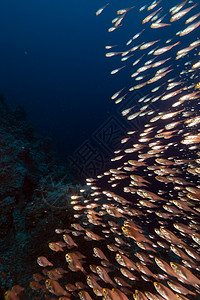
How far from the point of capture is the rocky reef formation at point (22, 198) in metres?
4.73

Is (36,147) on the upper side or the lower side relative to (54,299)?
upper

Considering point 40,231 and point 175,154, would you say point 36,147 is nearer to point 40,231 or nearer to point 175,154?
point 40,231

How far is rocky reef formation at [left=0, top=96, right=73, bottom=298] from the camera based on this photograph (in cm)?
473

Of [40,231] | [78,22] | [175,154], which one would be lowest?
[175,154]

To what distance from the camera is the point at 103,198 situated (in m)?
7.36

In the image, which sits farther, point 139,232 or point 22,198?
point 22,198

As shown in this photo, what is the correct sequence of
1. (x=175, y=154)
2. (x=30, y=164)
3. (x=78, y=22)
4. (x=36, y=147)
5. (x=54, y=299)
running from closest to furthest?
1. (x=54, y=299)
2. (x=30, y=164)
3. (x=36, y=147)
4. (x=175, y=154)
5. (x=78, y=22)

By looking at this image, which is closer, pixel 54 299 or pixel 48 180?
pixel 54 299

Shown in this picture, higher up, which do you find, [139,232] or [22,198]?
[22,198]

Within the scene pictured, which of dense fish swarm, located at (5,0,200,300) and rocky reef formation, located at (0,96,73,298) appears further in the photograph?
rocky reef formation, located at (0,96,73,298)

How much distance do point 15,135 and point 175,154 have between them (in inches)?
322

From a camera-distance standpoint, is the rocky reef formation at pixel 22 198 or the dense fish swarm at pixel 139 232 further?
the rocky reef formation at pixel 22 198

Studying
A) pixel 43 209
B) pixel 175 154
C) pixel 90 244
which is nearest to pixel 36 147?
pixel 43 209

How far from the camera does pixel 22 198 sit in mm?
6086
